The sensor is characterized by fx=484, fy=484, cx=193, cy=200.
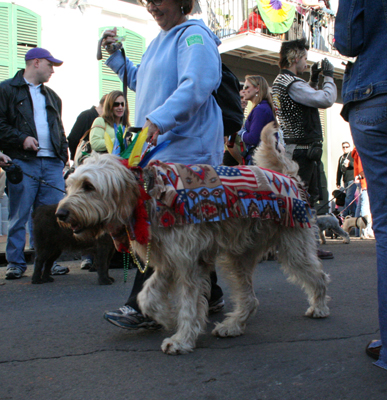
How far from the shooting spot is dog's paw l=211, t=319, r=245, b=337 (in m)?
3.22

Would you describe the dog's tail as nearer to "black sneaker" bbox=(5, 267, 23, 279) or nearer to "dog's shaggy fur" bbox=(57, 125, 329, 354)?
"dog's shaggy fur" bbox=(57, 125, 329, 354)

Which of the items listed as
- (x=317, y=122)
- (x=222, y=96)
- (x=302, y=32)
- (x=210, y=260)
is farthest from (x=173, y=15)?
(x=302, y=32)

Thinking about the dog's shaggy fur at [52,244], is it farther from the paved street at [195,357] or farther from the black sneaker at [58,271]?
the paved street at [195,357]

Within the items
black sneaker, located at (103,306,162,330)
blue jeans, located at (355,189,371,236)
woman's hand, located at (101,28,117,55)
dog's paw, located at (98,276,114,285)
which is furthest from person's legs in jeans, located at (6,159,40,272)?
blue jeans, located at (355,189,371,236)

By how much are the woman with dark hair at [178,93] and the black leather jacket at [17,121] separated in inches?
105

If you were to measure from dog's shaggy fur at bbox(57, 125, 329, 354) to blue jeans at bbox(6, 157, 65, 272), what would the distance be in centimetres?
324

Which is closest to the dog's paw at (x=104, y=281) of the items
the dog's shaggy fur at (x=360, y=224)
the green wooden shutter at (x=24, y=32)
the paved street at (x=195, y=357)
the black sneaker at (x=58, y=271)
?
the paved street at (x=195, y=357)

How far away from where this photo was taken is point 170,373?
256 cm

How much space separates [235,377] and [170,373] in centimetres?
35

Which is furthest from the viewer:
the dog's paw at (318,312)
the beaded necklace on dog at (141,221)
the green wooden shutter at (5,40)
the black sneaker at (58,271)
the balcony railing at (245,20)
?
the balcony railing at (245,20)

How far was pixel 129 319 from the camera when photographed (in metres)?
3.23

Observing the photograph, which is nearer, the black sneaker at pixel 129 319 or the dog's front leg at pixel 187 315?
the dog's front leg at pixel 187 315

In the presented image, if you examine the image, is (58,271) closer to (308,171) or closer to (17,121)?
(17,121)

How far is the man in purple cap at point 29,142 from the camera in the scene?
5.82 meters
